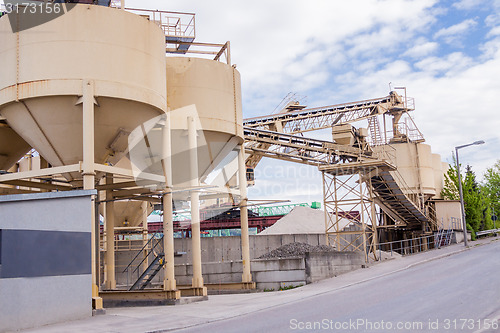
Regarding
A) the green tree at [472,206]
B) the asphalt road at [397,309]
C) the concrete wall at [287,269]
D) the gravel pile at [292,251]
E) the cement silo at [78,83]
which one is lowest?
the asphalt road at [397,309]

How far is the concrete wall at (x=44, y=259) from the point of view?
13.3m

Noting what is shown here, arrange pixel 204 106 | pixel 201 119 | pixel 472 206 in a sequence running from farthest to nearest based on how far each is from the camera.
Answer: pixel 472 206, pixel 204 106, pixel 201 119

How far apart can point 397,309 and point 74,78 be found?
37.9 feet

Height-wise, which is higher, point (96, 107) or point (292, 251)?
point (96, 107)

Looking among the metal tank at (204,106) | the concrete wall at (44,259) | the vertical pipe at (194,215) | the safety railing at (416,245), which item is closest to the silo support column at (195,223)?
the vertical pipe at (194,215)

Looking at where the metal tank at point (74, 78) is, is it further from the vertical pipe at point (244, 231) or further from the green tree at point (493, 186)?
the green tree at point (493, 186)

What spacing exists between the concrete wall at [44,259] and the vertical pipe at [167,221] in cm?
412

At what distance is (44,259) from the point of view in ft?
46.6

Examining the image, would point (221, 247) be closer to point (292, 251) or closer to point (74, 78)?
point (292, 251)

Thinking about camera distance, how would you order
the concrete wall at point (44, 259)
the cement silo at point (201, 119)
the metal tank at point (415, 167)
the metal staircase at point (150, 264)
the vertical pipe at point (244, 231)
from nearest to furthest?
the concrete wall at point (44, 259) → the metal staircase at point (150, 264) → the cement silo at point (201, 119) → the vertical pipe at point (244, 231) → the metal tank at point (415, 167)

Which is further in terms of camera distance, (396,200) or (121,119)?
(396,200)

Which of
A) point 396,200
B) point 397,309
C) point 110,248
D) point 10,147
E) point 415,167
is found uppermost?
point 415,167

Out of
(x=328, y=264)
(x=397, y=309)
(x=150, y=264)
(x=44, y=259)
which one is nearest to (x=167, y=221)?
(x=150, y=264)

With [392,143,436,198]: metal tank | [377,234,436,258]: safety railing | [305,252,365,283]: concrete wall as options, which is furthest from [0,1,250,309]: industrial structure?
[392,143,436,198]: metal tank
